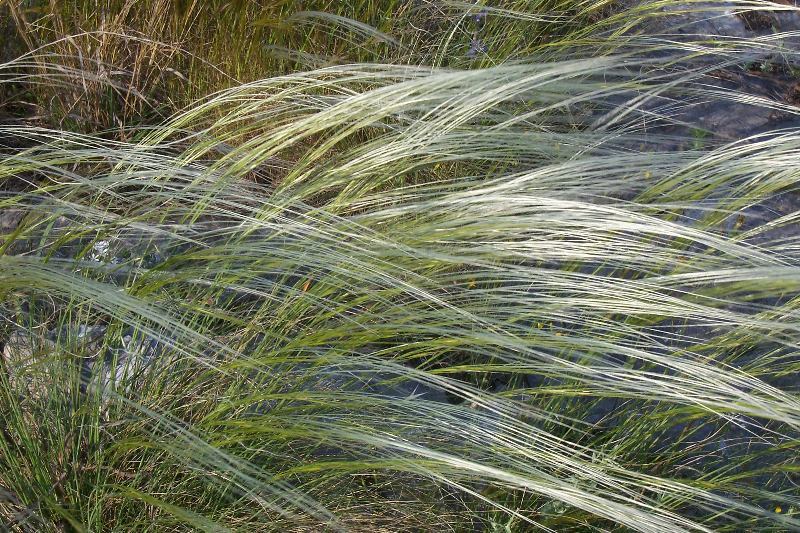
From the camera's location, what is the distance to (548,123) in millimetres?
1986

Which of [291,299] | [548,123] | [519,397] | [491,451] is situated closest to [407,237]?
[291,299]

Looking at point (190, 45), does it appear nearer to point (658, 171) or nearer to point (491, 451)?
point (658, 171)

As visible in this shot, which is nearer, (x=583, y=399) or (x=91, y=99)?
(x=583, y=399)

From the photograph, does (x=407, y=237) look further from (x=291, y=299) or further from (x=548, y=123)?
(x=548, y=123)

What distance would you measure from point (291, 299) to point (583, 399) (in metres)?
0.54

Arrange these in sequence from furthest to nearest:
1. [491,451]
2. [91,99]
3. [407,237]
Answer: [91,99]
[407,237]
[491,451]

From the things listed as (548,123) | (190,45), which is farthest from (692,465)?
(190,45)

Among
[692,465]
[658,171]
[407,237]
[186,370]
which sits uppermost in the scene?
[658,171]

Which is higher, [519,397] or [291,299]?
[291,299]

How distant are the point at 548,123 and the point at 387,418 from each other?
3.53 feet

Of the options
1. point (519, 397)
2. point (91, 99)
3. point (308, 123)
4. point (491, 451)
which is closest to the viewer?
point (491, 451)

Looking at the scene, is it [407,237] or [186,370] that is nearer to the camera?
[407,237]

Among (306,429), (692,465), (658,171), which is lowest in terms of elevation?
(692,465)

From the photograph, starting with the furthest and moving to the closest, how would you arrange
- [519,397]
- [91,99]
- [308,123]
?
[91,99] < [519,397] < [308,123]
